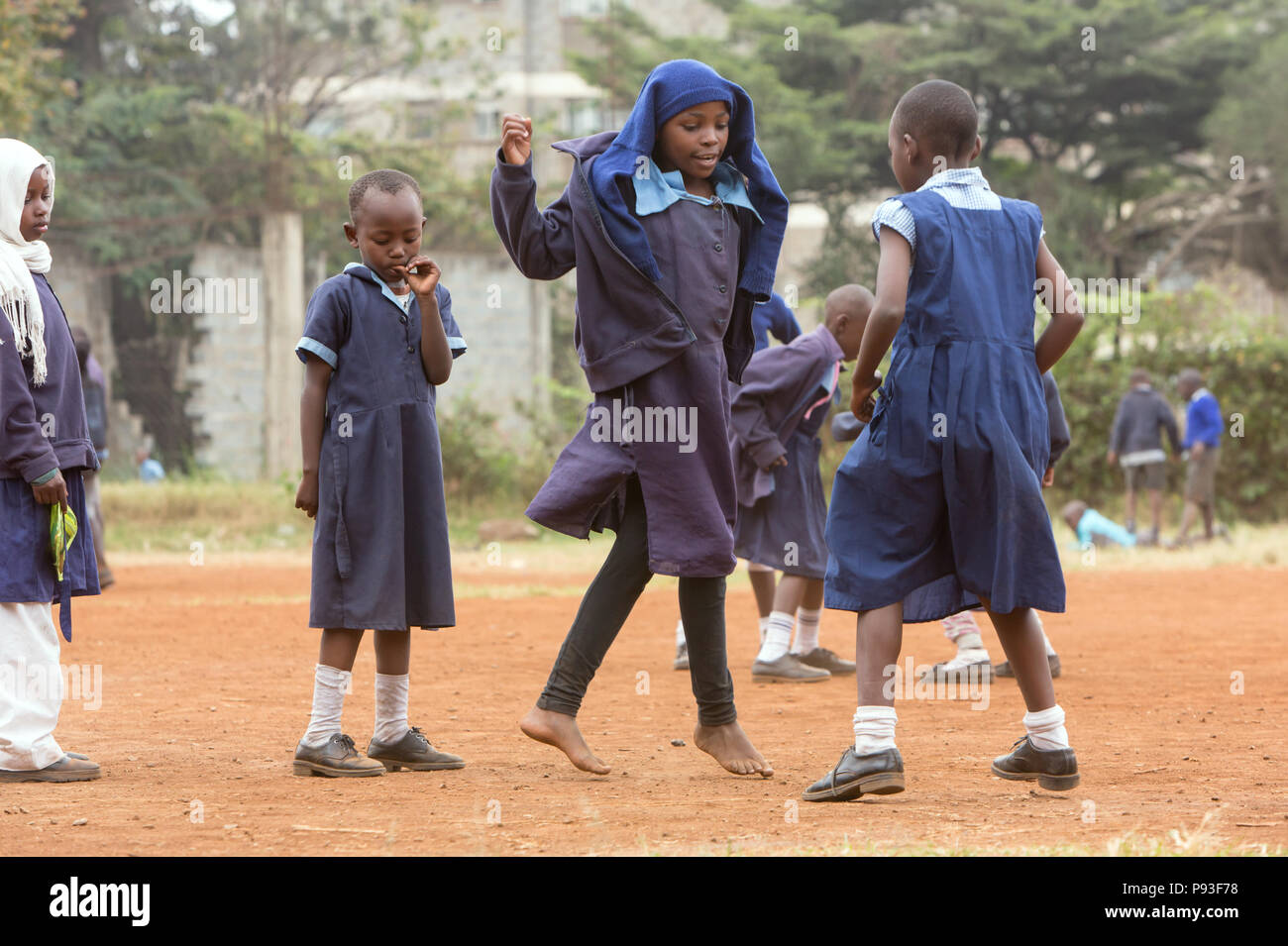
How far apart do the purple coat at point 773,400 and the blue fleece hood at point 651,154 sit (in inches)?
98.6

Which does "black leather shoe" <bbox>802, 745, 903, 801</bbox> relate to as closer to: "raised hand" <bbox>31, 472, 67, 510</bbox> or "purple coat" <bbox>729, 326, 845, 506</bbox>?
"raised hand" <bbox>31, 472, 67, 510</bbox>

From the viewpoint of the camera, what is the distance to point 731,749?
4684 millimetres

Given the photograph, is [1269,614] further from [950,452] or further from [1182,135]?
[1182,135]

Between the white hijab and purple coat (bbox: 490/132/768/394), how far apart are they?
1474 millimetres

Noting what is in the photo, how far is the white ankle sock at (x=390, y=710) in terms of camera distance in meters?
4.94

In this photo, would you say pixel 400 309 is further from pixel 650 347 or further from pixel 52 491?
pixel 52 491

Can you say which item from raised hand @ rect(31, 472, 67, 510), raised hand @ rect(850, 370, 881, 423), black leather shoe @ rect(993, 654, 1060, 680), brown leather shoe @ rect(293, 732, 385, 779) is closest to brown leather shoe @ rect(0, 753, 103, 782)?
brown leather shoe @ rect(293, 732, 385, 779)

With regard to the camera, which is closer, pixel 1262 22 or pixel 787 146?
pixel 787 146

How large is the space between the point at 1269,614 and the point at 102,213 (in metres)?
16.0

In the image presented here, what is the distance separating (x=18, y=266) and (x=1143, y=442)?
13.6 meters

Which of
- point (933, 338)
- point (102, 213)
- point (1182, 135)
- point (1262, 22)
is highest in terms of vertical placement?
point (1262, 22)

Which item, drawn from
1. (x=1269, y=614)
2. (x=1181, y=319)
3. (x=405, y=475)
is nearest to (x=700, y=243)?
(x=405, y=475)

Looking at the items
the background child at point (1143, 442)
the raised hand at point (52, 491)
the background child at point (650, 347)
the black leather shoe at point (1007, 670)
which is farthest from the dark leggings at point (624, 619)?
the background child at point (1143, 442)

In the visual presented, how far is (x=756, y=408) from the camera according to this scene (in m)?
7.34
